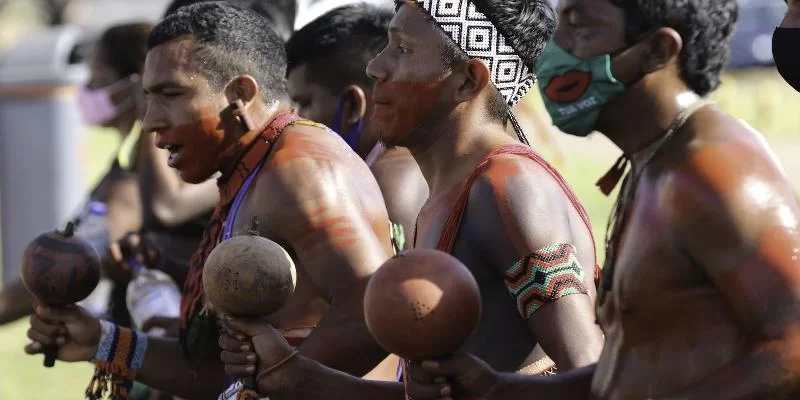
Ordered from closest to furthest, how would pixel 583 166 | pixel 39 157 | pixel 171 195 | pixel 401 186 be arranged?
pixel 401 186, pixel 171 195, pixel 39 157, pixel 583 166

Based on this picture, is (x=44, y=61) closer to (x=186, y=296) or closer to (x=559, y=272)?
(x=186, y=296)

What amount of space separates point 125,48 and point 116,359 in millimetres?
3143

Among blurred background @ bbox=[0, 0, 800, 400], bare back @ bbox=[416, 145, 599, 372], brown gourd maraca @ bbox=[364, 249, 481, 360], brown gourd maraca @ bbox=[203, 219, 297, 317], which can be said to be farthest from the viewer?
blurred background @ bbox=[0, 0, 800, 400]

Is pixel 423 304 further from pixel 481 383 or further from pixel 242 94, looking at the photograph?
pixel 242 94

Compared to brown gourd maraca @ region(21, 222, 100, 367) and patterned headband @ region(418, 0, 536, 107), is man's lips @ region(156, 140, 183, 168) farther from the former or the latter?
patterned headband @ region(418, 0, 536, 107)

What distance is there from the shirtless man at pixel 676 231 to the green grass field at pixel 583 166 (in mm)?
6989

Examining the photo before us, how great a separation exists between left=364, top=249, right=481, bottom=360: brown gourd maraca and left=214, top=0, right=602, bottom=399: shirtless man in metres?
0.52

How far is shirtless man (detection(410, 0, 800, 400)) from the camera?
A: 2908mm

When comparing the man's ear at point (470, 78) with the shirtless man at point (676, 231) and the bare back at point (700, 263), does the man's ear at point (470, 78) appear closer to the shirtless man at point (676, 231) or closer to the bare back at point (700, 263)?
the shirtless man at point (676, 231)

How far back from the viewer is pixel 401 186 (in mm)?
5273

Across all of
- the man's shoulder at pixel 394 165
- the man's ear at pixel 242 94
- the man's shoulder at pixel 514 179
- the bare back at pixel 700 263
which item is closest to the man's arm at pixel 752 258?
the bare back at pixel 700 263

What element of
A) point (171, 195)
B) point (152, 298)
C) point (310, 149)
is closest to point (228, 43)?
point (310, 149)

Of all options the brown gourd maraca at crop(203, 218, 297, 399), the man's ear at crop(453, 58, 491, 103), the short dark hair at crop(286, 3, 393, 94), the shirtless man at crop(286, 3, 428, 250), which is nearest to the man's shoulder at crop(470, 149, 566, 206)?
the man's ear at crop(453, 58, 491, 103)

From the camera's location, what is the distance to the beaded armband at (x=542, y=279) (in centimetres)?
371
